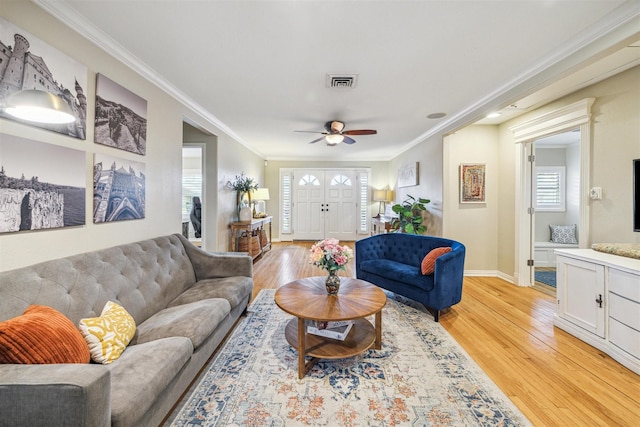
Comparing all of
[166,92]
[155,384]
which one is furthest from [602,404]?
[166,92]

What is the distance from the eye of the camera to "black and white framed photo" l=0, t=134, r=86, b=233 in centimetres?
138

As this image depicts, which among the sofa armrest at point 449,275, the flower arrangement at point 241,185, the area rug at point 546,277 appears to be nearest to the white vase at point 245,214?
the flower arrangement at point 241,185

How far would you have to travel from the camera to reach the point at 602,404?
5.32 feet

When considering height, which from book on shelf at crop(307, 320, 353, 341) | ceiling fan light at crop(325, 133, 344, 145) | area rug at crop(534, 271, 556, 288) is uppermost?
ceiling fan light at crop(325, 133, 344, 145)

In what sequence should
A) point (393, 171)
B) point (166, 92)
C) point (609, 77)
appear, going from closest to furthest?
point (609, 77) → point (166, 92) → point (393, 171)

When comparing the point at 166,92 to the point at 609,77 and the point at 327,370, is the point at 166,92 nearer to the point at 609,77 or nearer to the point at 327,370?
the point at 327,370

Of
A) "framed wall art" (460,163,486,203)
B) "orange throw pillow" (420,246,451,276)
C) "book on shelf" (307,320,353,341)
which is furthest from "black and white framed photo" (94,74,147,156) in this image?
"framed wall art" (460,163,486,203)

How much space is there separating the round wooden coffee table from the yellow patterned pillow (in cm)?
98

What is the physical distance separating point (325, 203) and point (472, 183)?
4081 mm

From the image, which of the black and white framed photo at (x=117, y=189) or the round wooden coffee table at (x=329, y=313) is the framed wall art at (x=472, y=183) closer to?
the round wooden coffee table at (x=329, y=313)

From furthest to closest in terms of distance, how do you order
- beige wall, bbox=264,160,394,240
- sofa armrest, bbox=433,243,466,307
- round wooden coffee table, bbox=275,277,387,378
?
beige wall, bbox=264,160,394,240, sofa armrest, bbox=433,243,466,307, round wooden coffee table, bbox=275,277,387,378

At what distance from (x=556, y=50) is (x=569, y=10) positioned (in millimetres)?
504

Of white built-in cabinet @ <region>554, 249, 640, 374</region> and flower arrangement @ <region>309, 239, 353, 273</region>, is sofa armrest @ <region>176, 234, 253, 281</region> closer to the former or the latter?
flower arrangement @ <region>309, 239, 353, 273</region>

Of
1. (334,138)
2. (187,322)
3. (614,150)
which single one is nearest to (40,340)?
(187,322)
